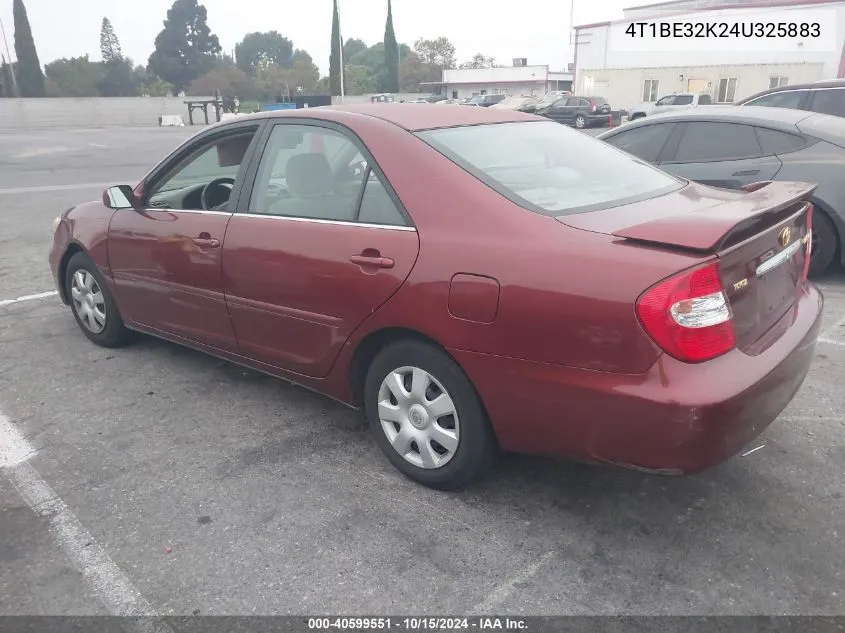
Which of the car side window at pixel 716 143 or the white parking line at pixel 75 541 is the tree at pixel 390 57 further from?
the white parking line at pixel 75 541

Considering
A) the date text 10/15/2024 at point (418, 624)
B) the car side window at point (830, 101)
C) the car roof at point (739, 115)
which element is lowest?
the date text 10/15/2024 at point (418, 624)

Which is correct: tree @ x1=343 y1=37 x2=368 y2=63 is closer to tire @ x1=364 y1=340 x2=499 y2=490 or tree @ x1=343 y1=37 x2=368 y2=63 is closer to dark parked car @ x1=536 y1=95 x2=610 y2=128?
dark parked car @ x1=536 y1=95 x2=610 y2=128

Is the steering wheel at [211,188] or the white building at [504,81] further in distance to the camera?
the white building at [504,81]

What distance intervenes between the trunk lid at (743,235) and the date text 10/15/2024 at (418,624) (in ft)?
4.04

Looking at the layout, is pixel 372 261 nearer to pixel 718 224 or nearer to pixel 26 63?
pixel 718 224

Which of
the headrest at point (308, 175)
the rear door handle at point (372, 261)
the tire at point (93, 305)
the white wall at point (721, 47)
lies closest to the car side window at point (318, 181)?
the headrest at point (308, 175)

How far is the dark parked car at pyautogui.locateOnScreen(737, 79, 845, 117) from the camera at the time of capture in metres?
8.74

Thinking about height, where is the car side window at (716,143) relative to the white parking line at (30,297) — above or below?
above

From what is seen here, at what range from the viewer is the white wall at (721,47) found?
123ft

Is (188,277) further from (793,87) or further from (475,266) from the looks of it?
(793,87)

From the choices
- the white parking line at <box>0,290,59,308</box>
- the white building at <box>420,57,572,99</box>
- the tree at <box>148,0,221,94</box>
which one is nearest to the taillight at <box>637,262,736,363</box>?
the white parking line at <box>0,290,59,308</box>

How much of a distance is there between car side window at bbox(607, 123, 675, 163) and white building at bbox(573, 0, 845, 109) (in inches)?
1431

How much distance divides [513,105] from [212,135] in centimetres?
3753

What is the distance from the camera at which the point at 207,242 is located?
11.9 feet
